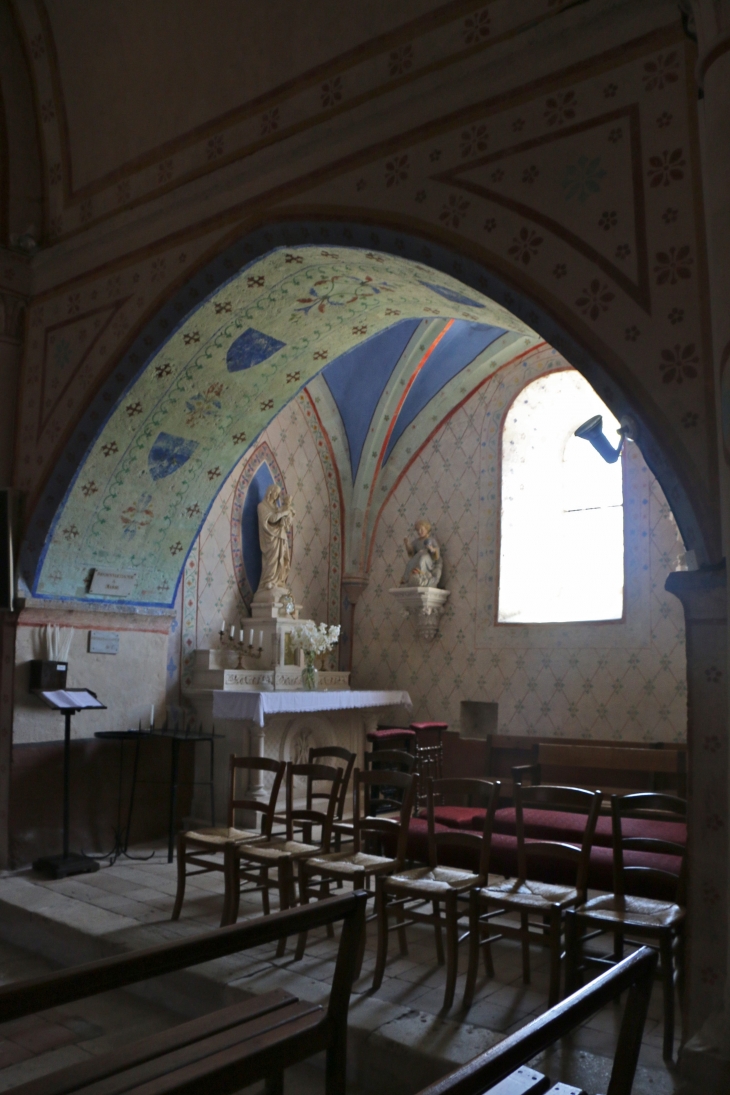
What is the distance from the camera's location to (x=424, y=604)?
948cm

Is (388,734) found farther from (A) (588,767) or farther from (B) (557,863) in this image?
(B) (557,863)

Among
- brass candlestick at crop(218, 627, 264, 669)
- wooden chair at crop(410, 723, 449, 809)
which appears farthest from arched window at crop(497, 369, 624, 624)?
brass candlestick at crop(218, 627, 264, 669)

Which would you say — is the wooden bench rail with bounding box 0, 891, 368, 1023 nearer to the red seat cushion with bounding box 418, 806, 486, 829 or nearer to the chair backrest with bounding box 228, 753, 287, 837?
the chair backrest with bounding box 228, 753, 287, 837

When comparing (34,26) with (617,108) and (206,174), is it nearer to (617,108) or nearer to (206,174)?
(206,174)

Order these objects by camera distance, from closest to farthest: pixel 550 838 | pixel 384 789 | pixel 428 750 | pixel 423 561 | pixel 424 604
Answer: pixel 550 838
pixel 428 750
pixel 384 789
pixel 424 604
pixel 423 561

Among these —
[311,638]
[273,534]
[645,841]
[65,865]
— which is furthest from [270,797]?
[273,534]

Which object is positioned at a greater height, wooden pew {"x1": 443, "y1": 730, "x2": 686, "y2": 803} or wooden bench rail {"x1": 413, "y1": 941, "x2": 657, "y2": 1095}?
wooden bench rail {"x1": 413, "y1": 941, "x2": 657, "y2": 1095}

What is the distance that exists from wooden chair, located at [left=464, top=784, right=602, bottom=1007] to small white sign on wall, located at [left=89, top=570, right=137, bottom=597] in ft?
13.0

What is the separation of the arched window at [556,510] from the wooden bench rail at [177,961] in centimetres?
693

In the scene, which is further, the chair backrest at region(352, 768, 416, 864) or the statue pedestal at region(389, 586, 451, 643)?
the statue pedestal at region(389, 586, 451, 643)

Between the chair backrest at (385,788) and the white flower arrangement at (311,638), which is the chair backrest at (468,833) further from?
the white flower arrangement at (311,638)

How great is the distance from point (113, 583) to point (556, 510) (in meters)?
4.72

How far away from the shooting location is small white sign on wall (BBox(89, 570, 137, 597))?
23.0 ft

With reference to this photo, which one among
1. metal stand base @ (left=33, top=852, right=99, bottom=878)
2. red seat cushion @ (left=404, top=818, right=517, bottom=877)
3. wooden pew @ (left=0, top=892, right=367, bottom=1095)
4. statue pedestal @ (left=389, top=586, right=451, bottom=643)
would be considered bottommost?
metal stand base @ (left=33, top=852, right=99, bottom=878)
